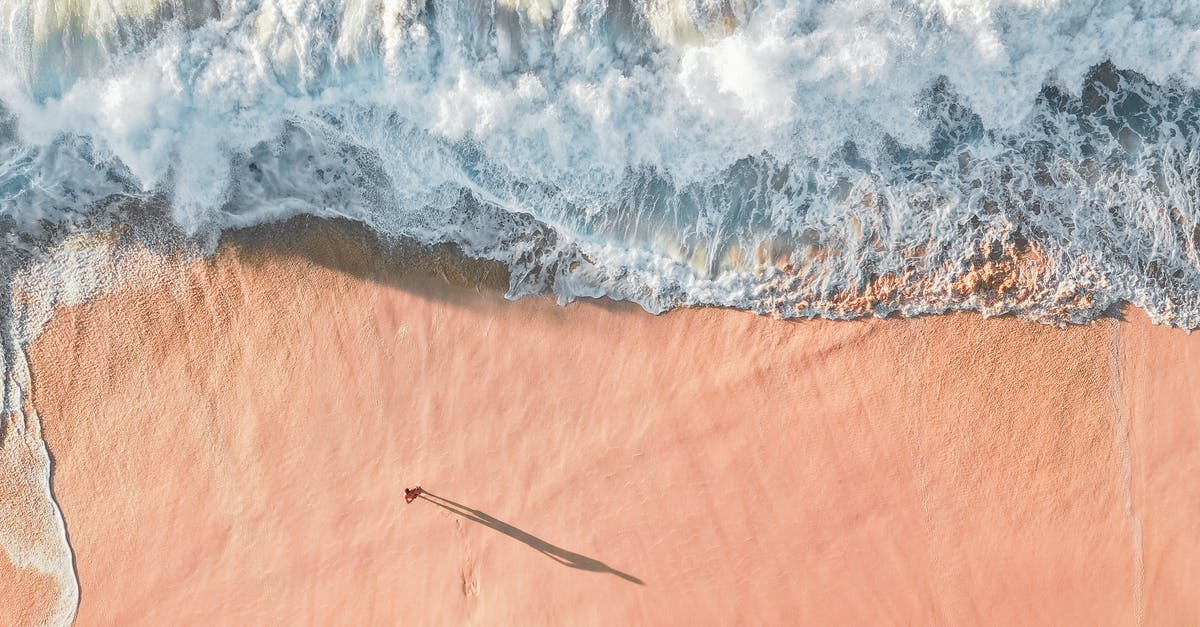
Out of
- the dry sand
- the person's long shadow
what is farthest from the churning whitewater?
the person's long shadow

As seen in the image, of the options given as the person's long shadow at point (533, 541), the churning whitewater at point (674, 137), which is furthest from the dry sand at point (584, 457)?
the churning whitewater at point (674, 137)

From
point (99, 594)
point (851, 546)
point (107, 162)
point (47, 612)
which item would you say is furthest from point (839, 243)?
point (47, 612)

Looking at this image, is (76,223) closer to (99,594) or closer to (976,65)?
(99,594)

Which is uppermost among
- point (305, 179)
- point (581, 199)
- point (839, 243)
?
point (839, 243)

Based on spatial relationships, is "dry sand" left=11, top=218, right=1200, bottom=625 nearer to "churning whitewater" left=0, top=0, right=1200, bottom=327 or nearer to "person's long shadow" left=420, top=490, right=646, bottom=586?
"person's long shadow" left=420, top=490, right=646, bottom=586

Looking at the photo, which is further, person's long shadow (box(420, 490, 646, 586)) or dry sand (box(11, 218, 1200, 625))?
person's long shadow (box(420, 490, 646, 586))

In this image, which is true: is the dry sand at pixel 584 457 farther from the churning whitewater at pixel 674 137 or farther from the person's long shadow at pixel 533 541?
the churning whitewater at pixel 674 137

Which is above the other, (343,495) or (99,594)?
(343,495)
